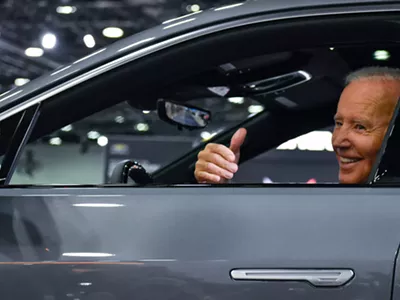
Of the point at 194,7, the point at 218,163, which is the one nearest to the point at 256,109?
the point at 218,163

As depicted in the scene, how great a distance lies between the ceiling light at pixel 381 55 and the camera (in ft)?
6.79

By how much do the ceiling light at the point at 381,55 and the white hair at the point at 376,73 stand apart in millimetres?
70

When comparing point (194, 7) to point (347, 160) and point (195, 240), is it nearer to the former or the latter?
point (347, 160)

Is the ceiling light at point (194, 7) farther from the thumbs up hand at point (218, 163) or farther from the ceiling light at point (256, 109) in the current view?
the thumbs up hand at point (218, 163)

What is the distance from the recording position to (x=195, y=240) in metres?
1.41

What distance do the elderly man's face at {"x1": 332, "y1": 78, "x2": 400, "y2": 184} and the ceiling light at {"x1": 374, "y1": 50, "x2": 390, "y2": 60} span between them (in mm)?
124

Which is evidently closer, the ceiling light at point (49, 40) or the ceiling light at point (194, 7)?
the ceiling light at point (194, 7)

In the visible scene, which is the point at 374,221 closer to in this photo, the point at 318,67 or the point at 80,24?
the point at 318,67

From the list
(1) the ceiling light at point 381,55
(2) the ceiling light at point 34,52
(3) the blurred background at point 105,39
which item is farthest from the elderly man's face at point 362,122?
(2) the ceiling light at point 34,52

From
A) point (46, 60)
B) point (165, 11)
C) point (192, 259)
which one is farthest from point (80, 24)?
point (192, 259)

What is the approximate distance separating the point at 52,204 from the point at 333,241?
63cm

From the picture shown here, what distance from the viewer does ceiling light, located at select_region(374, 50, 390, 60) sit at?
2.07m

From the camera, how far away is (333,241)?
4.57 feet

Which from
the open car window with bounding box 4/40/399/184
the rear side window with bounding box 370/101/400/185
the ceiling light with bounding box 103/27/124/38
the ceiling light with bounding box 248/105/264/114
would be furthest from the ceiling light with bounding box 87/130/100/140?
the rear side window with bounding box 370/101/400/185
